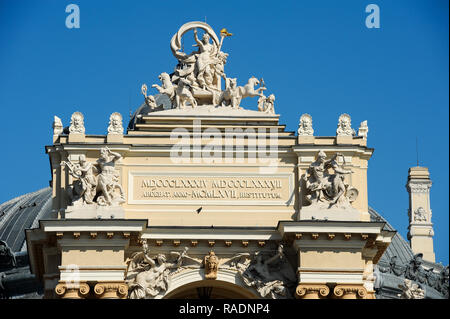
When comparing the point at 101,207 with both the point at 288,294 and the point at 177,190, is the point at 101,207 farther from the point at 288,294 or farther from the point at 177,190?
the point at 288,294

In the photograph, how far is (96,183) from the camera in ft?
166

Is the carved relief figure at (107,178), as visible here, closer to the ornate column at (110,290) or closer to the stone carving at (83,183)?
the stone carving at (83,183)

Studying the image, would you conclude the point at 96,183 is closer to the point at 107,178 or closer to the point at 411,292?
the point at 107,178

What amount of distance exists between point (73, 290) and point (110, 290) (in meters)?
1.18

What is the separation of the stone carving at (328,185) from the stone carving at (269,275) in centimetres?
222

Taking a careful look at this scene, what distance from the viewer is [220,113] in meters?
52.9

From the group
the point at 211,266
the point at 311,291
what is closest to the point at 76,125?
the point at 211,266

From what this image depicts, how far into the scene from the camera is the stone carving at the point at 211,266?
50312 millimetres

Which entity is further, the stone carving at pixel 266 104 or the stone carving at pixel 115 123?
the stone carving at pixel 266 104

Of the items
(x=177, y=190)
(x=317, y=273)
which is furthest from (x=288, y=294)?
(x=177, y=190)

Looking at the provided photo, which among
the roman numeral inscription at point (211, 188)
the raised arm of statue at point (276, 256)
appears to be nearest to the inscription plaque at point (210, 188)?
the roman numeral inscription at point (211, 188)

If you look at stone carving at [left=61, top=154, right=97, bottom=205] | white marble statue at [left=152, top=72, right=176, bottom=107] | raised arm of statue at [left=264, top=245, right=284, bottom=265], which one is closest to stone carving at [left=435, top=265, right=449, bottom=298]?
raised arm of statue at [left=264, top=245, right=284, bottom=265]

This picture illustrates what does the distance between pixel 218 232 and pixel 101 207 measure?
3.91 meters
